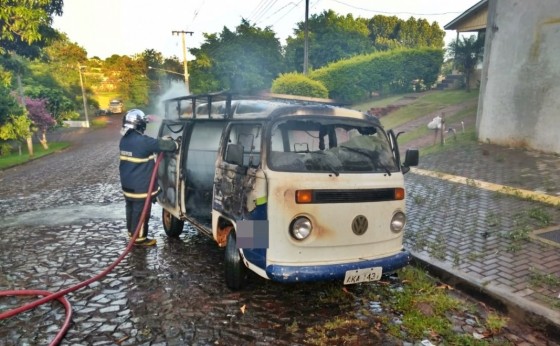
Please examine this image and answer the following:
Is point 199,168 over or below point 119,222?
over

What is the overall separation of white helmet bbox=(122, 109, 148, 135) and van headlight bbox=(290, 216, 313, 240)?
3238 millimetres

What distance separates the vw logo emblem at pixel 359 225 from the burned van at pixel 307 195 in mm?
12

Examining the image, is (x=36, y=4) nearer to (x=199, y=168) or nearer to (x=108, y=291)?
(x=199, y=168)

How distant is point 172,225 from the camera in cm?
646

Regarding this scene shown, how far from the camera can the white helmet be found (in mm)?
5691

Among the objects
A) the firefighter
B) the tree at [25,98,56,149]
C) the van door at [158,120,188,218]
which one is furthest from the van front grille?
the tree at [25,98,56,149]

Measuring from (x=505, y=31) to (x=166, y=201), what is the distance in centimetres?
1160

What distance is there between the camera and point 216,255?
5.68 metres

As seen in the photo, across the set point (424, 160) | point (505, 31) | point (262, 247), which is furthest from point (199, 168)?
point (505, 31)

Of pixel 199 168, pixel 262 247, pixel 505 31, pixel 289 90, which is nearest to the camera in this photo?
pixel 262 247

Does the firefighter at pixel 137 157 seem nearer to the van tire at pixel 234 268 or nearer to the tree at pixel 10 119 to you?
the van tire at pixel 234 268

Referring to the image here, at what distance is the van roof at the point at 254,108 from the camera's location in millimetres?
4238

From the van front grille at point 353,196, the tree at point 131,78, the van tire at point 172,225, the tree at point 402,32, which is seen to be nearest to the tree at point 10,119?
the van tire at point 172,225

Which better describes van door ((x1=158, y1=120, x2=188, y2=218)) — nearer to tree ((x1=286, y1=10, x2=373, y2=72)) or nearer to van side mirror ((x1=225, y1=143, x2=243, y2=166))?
van side mirror ((x1=225, y1=143, x2=243, y2=166))
